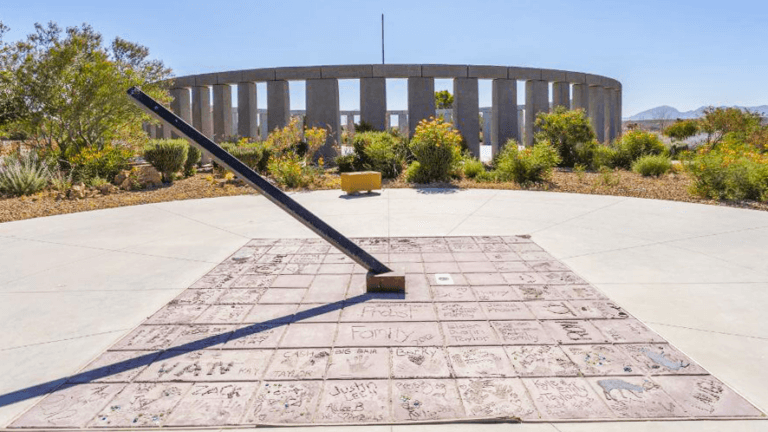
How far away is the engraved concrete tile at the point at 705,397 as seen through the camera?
7.38ft

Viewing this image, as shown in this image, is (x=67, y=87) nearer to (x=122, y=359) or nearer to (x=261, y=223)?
(x=261, y=223)

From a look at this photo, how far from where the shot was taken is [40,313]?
11.9 ft

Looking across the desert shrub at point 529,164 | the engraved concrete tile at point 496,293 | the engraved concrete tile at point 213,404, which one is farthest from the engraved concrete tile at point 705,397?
the desert shrub at point 529,164

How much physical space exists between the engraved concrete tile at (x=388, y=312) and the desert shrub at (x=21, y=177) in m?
9.82

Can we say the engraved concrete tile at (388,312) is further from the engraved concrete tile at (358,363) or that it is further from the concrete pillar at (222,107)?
the concrete pillar at (222,107)

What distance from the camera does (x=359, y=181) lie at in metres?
9.92

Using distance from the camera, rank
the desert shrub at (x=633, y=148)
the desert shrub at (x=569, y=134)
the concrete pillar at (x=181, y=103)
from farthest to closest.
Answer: the concrete pillar at (x=181, y=103), the desert shrub at (x=569, y=134), the desert shrub at (x=633, y=148)

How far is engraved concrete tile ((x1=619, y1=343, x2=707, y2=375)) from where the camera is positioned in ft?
8.59

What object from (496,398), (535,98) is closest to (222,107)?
(535,98)

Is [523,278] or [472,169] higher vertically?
[472,169]

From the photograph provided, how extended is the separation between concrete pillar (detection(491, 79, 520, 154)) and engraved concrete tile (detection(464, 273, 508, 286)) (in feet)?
39.7

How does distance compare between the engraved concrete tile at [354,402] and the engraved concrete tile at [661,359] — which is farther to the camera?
the engraved concrete tile at [661,359]

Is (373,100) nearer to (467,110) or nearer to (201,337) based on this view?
(467,110)

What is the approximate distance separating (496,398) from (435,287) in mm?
1668
